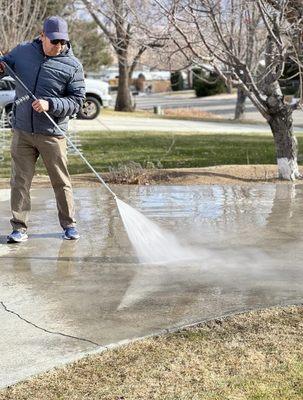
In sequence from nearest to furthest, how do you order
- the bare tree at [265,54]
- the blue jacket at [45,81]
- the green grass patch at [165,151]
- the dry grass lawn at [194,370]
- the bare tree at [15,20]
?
the dry grass lawn at [194,370]
the blue jacket at [45,81]
the bare tree at [265,54]
the green grass patch at [165,151]
the bare tree at [15,20]

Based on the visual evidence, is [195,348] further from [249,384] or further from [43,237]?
[43,237]

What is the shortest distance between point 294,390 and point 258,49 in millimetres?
9859

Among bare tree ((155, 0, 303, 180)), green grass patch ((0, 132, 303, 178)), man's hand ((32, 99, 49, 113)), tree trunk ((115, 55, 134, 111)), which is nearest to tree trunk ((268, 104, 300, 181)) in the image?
bare tree ((155, 0, 303, 180))

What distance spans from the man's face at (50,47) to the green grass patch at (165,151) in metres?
5.15

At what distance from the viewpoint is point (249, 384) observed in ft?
11.8

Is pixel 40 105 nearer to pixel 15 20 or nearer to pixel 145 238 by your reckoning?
pixel 145 238

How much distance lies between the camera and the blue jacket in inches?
244

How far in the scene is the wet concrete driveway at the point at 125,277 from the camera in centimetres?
426

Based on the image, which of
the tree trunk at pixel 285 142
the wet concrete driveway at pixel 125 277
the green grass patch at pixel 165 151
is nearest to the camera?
the wet concrete driveway at pixel 125 277

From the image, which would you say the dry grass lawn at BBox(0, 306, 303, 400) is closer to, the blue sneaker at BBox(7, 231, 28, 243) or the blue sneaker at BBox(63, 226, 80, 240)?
the blue sneaker at BBox(63, 226, 80, 240)

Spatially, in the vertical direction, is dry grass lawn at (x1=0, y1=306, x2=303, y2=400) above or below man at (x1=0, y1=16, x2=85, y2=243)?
below

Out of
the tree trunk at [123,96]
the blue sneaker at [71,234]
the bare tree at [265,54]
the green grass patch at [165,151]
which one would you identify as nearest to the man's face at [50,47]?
the blue sneaker at [71,234]

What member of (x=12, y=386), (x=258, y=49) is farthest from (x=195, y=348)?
(x=258, y=49)

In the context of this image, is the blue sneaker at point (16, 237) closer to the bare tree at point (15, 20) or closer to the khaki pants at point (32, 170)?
the khaki pants at point (32, 170)
